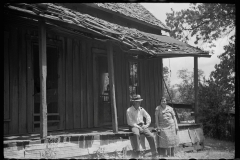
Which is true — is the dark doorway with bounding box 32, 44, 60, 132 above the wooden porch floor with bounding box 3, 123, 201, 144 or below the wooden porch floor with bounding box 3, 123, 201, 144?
above

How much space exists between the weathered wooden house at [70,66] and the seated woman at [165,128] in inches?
61.8

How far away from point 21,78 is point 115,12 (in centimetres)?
550

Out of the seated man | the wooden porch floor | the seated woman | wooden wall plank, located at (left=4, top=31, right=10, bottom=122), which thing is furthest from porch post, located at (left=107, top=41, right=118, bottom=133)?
wooden wall plank, located at (left=4, top=31, right=10, bottom=122)

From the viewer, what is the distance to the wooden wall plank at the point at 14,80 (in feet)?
25.6

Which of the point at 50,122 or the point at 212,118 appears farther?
the point at 212,118

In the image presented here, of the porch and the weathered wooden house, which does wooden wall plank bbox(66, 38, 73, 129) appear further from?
the porch

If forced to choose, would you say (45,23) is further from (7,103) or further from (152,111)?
(152,111)

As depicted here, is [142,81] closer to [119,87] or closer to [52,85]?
[119,87]

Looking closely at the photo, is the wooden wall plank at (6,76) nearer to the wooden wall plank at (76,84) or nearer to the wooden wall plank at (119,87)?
the wooden wall plank at (76,84)

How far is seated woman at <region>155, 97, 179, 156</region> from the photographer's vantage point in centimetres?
895

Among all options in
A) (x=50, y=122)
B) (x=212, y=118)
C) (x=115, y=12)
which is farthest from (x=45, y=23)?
(x=212, y=118)

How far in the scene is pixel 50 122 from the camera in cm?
909

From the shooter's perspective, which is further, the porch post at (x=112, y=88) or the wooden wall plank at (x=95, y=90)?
the wooden wall plank at (x=95, y=90)

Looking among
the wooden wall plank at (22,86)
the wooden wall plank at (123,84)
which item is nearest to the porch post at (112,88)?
the wooden wall plank at (22,86)
